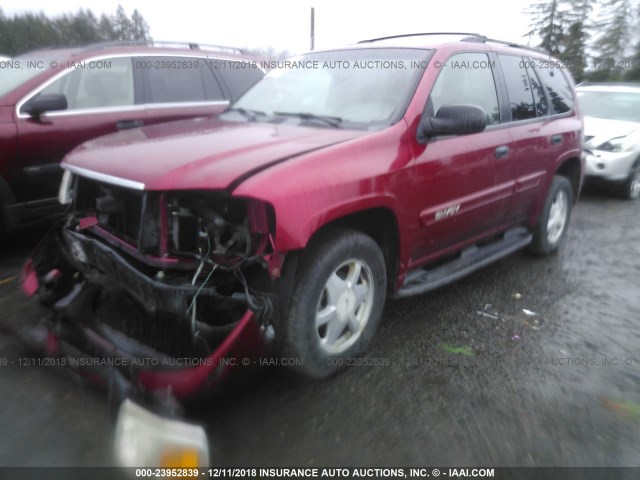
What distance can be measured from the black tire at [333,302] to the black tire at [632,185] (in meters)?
6.05

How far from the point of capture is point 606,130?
748 centimetres

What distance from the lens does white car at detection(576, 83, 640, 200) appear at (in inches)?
283

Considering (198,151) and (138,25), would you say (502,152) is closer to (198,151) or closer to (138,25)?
(198,151)

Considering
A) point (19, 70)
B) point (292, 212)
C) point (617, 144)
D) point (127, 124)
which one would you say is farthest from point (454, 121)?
point (617, 144)

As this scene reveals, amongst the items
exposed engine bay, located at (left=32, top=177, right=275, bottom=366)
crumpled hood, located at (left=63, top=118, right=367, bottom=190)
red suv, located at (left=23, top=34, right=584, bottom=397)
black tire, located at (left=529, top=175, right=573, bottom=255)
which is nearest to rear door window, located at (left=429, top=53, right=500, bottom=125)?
red suv, located at (left=23, top=34, right=584, bottom=397)

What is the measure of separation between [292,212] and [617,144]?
6627mm

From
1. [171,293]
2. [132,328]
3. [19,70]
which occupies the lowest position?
[132,328]

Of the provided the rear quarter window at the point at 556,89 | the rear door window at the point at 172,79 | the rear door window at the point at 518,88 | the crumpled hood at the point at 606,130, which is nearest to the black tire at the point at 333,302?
the rear door window at the point at 518,88

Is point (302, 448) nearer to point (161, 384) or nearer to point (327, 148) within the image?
point (161, 384)

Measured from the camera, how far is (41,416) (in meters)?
2.46

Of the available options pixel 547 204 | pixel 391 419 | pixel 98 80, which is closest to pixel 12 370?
pixel 391 419

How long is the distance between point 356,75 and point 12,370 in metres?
2.73

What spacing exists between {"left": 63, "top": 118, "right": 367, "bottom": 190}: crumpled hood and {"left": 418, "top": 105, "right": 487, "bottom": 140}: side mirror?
18.2 inches

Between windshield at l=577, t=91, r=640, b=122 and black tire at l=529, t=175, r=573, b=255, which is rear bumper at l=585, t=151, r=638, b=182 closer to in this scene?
windshield at l=577, t=91, r=640, b=122
